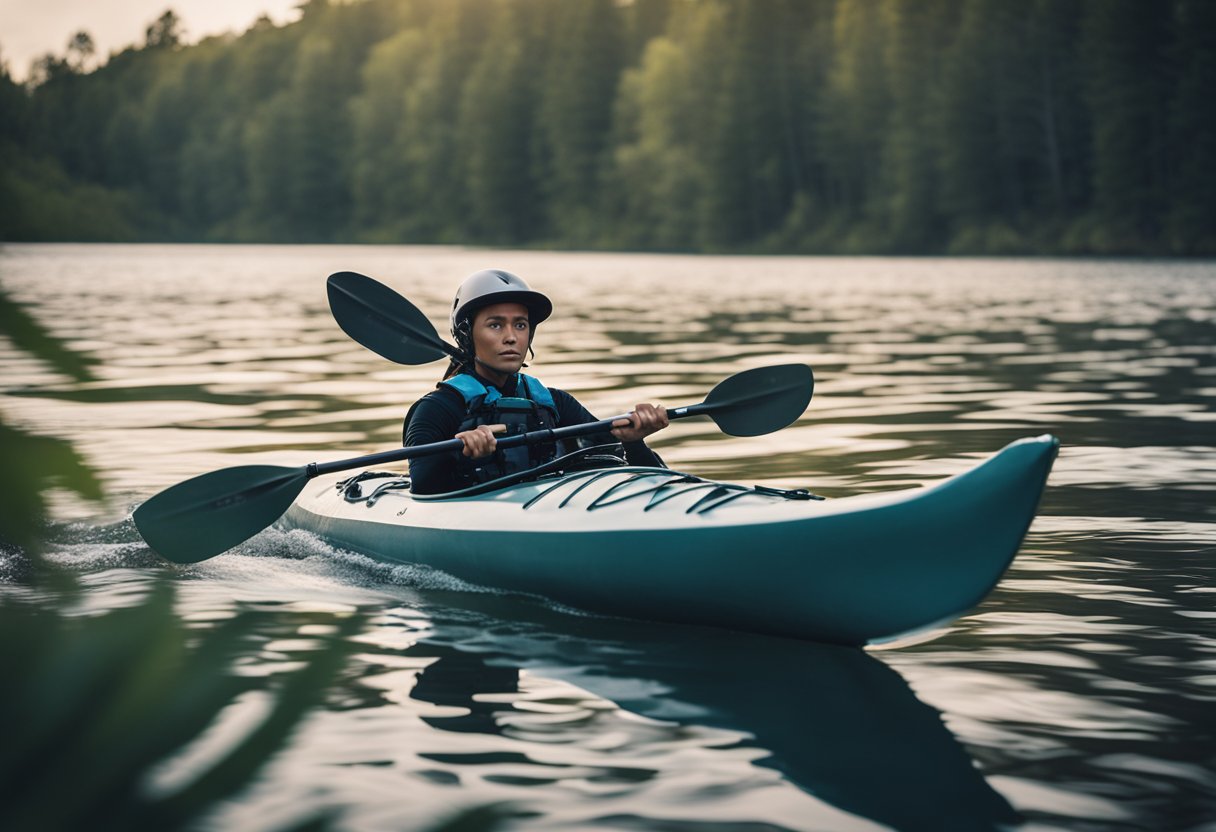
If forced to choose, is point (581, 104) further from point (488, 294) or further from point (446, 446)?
point (446, 446)

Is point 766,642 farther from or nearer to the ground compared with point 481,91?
nearer to the ground

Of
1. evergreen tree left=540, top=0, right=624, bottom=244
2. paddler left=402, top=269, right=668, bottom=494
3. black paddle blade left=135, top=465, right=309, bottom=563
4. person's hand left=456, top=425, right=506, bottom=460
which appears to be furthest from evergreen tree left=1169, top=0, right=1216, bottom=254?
black paddle blade left=135, top=465, right=309, bottom=563

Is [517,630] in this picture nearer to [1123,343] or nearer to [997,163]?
[1123,343]

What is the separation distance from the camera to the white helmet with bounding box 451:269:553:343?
17.1ft

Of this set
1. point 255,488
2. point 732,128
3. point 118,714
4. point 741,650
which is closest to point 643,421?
point 741,650

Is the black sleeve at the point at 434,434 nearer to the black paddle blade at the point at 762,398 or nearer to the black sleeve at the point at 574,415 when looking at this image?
the black sleeve at the point at 574,415

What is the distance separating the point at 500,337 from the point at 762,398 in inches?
45.2

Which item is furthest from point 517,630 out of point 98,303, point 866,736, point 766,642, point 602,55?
point 602,55

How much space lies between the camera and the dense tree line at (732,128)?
145ft

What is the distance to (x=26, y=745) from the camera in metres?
0.68

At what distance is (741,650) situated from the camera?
4164mm

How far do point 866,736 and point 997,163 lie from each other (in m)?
47.6

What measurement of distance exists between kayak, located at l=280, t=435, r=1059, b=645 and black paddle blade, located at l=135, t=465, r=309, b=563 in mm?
553

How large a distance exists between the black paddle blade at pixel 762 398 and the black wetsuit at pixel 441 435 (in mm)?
457
